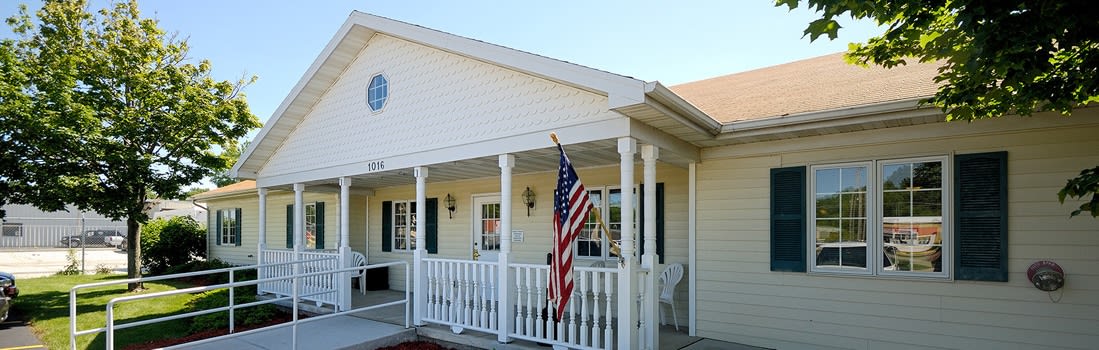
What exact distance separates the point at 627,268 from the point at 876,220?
2.73 m

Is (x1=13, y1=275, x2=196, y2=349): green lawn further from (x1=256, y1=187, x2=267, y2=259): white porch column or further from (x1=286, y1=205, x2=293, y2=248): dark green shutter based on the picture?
(x1=286, y1=205, x2=293, y2=248): dark green shutter

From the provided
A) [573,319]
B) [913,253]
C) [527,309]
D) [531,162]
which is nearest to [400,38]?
[531,162]

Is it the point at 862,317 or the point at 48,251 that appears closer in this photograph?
the point at 862,317

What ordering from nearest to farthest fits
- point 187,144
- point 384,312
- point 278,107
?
point 384,312, point 278,107, point 187,144

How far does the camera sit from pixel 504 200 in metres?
6.60

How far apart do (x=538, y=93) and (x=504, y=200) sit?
4.45 feet

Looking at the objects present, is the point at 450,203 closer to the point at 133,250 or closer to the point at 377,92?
the point at 377,92

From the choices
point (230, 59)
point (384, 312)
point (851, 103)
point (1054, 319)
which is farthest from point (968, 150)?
point (230, 59)

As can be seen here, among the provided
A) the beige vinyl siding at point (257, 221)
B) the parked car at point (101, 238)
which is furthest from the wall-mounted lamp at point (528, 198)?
the parked car at point (101, 238)

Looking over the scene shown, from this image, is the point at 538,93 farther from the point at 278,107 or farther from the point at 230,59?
the point at 230,59

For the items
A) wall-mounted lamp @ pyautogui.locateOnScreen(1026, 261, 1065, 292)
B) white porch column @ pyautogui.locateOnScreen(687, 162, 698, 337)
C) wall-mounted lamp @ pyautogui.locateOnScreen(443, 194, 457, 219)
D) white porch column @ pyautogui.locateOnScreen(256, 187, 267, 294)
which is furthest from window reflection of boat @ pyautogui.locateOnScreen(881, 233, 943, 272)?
white porch column @ pyautogui.locateOnScreen(256, 187, 267, 294)

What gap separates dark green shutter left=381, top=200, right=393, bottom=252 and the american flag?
309 inches

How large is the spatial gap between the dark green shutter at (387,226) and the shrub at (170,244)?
10051mm

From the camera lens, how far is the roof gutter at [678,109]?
16.5 feet
